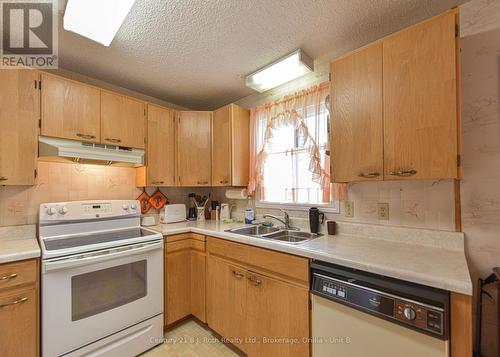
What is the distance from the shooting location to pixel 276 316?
1.46 metres

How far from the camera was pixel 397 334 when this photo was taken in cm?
99

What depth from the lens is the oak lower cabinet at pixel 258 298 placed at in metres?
1.36

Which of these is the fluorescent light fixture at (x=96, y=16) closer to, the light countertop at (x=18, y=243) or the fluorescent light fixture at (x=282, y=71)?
the fluorescent light fixture at (x=282, y=71)

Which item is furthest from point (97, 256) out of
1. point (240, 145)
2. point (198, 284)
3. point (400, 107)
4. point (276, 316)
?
point (400, 107)

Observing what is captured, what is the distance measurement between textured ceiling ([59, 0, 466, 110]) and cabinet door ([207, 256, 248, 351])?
171 cm

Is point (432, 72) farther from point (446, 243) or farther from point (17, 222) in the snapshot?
point (17, 222)

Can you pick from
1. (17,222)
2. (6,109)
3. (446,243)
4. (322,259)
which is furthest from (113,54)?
(446,243)

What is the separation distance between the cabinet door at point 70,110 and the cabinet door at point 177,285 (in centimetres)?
120

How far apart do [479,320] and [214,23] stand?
91.7 inches

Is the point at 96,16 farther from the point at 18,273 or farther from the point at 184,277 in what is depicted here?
the point at 184,277

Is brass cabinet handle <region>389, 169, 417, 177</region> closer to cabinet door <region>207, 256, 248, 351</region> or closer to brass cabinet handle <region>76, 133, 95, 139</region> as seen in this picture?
cabinet door <region>207, 256, 248, 351</region>

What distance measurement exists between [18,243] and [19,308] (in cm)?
49

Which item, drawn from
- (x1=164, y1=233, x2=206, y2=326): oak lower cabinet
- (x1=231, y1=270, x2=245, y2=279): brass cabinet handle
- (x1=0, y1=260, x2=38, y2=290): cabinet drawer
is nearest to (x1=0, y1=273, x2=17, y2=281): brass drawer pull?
(x1=0, y1=260, x2=38, y2=290): cabinet drawer

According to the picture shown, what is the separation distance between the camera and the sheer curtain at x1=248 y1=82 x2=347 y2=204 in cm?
193
